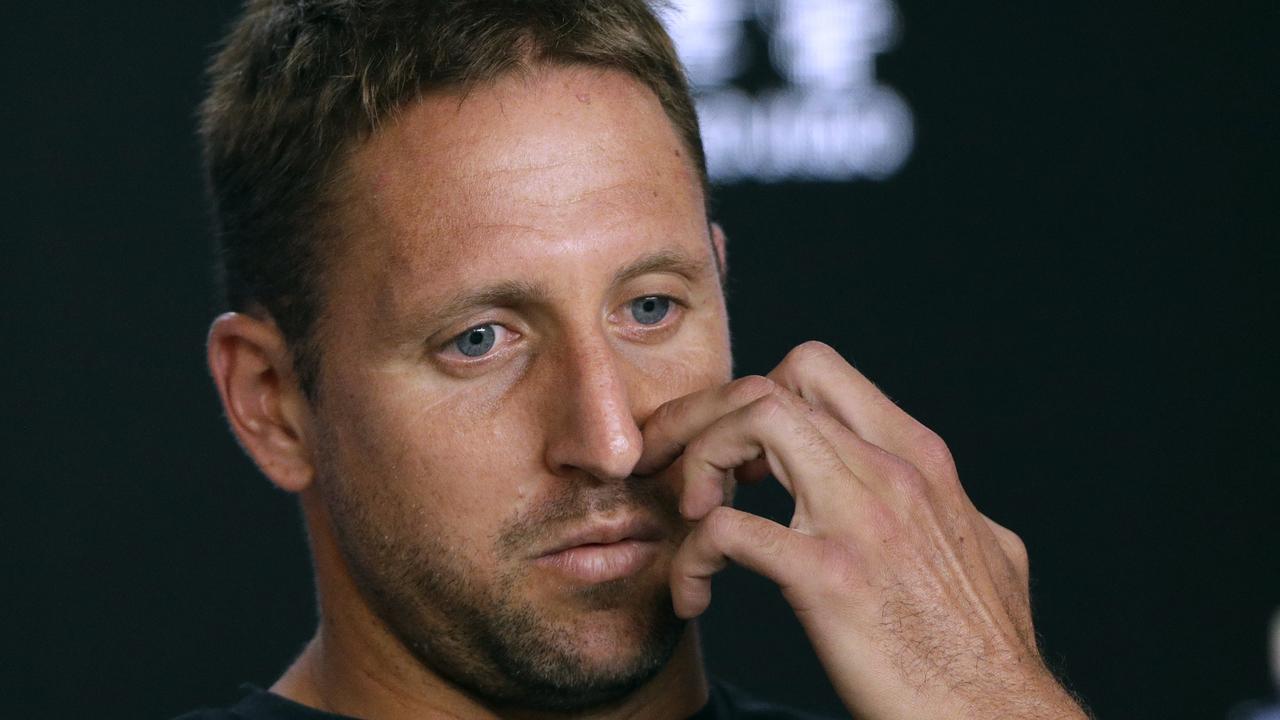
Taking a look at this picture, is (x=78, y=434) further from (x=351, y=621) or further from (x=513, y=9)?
(x=513, y=9)

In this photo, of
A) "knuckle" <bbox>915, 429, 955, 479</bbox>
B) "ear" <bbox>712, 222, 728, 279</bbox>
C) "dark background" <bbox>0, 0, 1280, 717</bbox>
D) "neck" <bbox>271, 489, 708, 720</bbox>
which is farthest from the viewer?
"dark background" <bbox>0, 0, 1280, 717</bbox>

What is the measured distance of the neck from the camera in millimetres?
1644

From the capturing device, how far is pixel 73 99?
313cm

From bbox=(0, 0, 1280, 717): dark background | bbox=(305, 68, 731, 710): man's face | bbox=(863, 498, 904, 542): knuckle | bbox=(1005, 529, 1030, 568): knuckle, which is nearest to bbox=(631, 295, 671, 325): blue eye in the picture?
bbox=(305, 68, 731, 710): man's face

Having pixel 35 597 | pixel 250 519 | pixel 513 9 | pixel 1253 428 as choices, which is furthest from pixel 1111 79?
pixel 35 597

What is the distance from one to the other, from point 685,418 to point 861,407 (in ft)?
0.63

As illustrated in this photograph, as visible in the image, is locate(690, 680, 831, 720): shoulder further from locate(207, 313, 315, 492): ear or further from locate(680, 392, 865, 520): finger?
locate(207, 313, 315, 492): ear

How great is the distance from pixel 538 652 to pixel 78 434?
190 centimetres

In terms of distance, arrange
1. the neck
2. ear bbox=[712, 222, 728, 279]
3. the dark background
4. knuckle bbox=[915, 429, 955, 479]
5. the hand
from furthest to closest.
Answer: the dark background < ear bbox=[712, 222, 728, 279] < the neck < knuckle bbox=[915, 429, 955, 479] < the hand

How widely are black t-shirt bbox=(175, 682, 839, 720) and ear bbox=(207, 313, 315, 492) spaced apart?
0.82 ft

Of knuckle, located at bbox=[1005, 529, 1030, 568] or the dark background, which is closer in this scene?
knuckle, located at bbox=[1005, 529, 1030, 568]

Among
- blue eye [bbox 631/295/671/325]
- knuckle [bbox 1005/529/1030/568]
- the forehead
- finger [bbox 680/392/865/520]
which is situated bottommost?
knuckle [bbox 1005/529/1030/568]

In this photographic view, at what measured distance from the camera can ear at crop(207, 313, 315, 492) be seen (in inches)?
67.9

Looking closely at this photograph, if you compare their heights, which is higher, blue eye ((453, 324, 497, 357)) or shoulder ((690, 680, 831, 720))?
blue eye ((453, 324, 497, 357))
